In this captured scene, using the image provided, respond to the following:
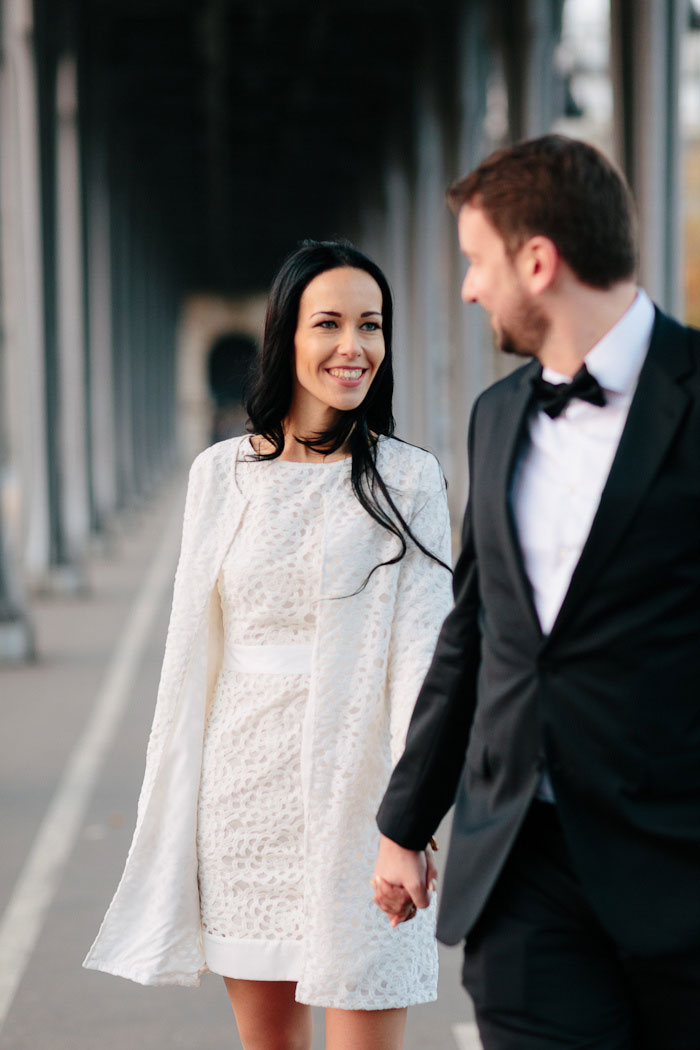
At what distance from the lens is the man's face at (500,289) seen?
2400 mm

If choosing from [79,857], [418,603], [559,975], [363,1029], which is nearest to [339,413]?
[418,603]

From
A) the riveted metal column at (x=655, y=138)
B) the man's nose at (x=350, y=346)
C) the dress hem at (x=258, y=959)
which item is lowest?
the dress hem at (x=258, y=959)

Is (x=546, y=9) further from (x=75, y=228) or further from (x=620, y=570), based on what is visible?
(x=620, y=570)

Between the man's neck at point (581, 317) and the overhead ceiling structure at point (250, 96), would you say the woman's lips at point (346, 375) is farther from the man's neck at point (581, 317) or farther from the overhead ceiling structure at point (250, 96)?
the overhead ceiling structure at point (250, 96)

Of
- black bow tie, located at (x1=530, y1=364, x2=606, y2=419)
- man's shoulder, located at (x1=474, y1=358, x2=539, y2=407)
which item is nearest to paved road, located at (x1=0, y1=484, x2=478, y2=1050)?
man's shoulder, located at (x1=474, y1=358, x2=539, y2=407)

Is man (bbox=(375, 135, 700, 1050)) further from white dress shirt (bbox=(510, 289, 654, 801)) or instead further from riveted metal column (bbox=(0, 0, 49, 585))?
riveted metal column (bbox=(0, 0, 49, 585))

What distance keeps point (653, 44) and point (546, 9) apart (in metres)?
7.39

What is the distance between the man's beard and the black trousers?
0.69 m

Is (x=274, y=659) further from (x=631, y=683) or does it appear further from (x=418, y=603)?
(x=631, y=683)

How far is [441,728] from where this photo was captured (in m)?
2.66

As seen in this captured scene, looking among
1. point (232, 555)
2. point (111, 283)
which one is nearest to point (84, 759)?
point (232, 555)

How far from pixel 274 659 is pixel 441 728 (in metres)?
0.64

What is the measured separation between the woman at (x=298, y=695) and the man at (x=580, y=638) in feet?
1.88

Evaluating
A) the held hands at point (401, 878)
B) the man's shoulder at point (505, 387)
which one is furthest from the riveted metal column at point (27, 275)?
the man's shoulder at point (505, 387)
